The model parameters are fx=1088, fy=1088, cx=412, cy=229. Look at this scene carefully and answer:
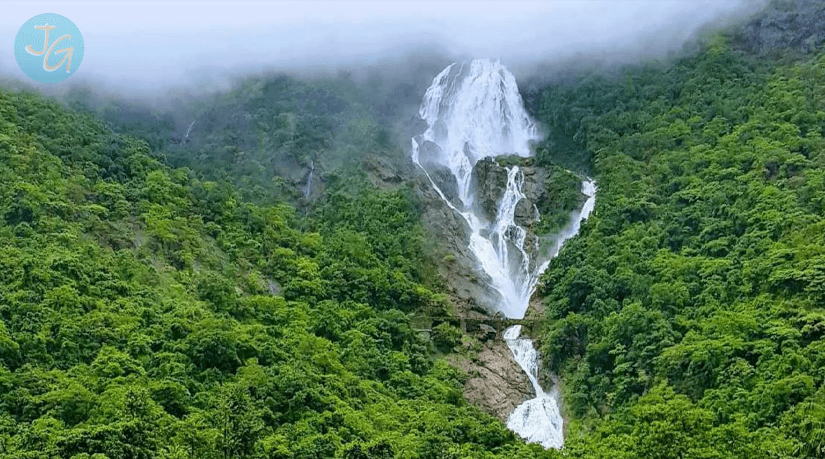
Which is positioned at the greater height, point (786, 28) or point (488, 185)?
point (786, 28)

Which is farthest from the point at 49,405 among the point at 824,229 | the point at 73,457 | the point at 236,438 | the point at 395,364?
the point at 824,229

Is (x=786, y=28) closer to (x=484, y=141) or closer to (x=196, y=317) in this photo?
(x=484, y=141)

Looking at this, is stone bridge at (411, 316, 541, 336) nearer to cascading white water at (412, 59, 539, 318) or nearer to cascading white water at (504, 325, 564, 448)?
cascading white water at (504, 325, 564, 448)

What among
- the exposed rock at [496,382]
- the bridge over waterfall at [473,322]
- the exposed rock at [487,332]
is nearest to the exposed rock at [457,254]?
the bridge over waterfall at [473,322]

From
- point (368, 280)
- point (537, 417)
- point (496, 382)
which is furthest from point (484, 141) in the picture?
point (537, 417)

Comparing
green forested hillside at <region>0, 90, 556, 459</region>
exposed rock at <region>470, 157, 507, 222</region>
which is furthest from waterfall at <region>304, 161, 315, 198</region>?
exposed rock at <region>470, 157, 507, 222</region>

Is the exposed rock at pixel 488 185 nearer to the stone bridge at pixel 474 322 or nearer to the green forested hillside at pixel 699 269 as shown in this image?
the green forested hillside at pixel 699 269
